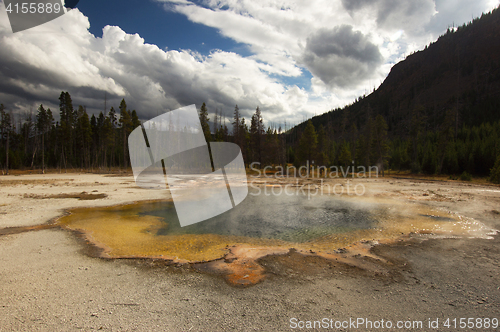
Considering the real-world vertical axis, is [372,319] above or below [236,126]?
below

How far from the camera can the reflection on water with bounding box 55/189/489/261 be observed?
887cm

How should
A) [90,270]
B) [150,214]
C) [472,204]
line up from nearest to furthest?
[90,270], [150,214], [472,204]

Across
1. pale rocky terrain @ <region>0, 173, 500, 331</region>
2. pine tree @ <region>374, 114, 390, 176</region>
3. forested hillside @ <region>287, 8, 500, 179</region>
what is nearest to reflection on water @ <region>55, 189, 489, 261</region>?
pale rocky terrain @ <region>0, 173, 500, 331</region>

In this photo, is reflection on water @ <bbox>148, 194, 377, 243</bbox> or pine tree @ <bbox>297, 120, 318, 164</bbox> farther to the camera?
pine tree @ <bbox>297, 120, 318, 164</bbox>

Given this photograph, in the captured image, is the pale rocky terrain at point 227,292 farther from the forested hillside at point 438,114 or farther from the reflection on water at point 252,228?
the forested hillside at point 438,114

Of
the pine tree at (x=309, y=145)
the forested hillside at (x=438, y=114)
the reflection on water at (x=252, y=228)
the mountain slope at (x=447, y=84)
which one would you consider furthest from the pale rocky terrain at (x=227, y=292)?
the mountain slope at (x=447, y=84)

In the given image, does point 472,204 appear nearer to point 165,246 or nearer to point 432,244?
point 432,244

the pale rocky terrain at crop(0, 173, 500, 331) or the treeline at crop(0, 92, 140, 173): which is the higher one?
the treeline at crop(0, 92, 140, 173)

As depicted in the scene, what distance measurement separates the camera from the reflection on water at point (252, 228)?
8867 mm

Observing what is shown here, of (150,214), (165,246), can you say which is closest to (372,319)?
(165,246)

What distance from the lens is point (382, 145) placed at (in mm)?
49469

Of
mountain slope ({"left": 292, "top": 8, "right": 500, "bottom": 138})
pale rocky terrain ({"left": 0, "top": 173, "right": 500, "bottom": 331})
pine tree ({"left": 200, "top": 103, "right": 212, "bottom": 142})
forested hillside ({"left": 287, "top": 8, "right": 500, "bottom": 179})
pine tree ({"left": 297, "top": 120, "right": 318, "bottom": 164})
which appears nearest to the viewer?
pale rocky terrain ({"left": 0, "top": 173, "right": 500, "bottom": 331})

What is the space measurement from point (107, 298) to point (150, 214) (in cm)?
1053

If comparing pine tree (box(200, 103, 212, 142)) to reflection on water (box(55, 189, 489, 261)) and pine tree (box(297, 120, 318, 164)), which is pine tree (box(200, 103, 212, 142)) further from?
reflection on water (box(55, 189, 489, 261))
